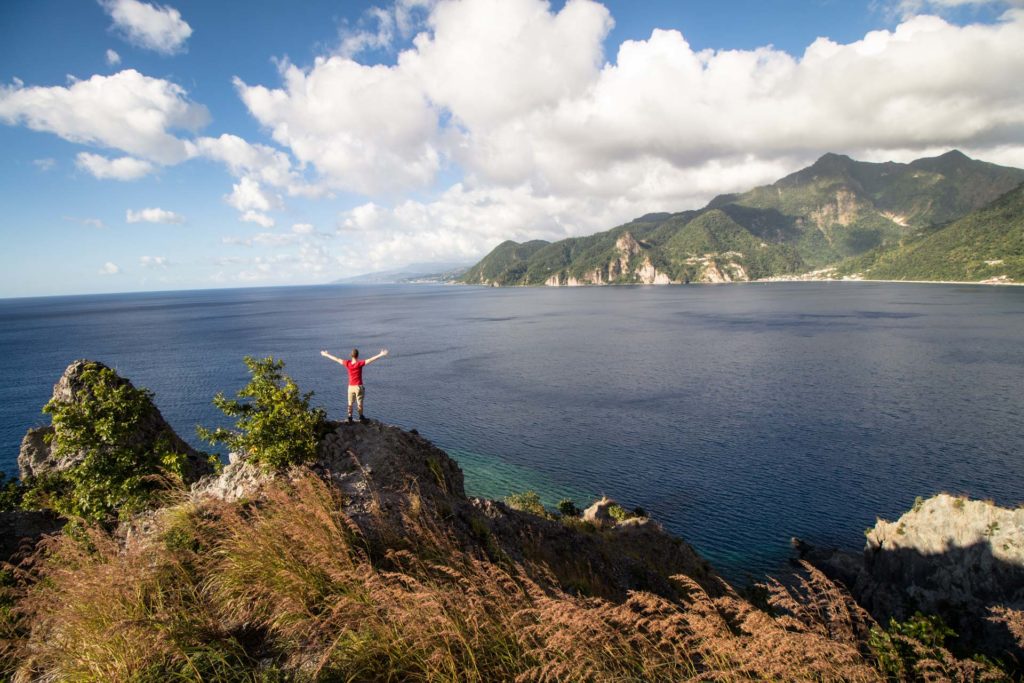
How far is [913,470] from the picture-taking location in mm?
49188

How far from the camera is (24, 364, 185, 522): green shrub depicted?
53.1 feet

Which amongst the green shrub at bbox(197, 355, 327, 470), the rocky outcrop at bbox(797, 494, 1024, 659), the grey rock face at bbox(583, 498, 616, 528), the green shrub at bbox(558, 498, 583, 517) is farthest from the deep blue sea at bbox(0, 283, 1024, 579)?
the green shrub at bbox(197, 355, 327, 470)

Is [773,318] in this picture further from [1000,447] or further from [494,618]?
[494,618]

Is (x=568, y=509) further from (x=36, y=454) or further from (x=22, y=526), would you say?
(x=36, y=454)

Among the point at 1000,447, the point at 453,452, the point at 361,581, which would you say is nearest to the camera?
the point at 361,581

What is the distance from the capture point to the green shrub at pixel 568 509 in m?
40.0

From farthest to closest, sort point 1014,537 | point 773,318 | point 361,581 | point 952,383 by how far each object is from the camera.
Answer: point 773,318 → point 952,383 → point 1014,537 → point 361,581

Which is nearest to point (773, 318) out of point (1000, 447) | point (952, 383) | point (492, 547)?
point (952, 383)

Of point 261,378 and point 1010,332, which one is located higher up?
point 261,378

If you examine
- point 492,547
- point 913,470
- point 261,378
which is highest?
point 261,378

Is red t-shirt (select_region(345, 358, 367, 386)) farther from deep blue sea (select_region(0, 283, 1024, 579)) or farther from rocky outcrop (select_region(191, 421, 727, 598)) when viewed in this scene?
deep blue sea (select_region(0, 283, 1024, 579))

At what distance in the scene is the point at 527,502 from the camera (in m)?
41.2

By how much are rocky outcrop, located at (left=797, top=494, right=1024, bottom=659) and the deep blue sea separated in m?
4.77

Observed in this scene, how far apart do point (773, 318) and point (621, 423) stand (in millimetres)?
131220
